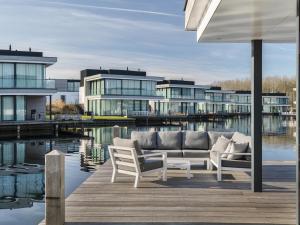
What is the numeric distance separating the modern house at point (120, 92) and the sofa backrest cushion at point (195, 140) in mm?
43031

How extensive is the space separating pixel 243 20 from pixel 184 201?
2.67 meters

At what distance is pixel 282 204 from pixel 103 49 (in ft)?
173

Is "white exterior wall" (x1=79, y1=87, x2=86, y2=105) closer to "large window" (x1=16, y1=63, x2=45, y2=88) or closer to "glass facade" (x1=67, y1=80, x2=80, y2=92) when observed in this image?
"glass facade" (x1=67, y1=80, x2=80, y2=92)

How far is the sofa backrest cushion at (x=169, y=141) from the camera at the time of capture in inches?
378

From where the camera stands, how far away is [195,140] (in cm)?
959

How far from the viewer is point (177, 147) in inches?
378

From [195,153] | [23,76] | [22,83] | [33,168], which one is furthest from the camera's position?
[23,76]

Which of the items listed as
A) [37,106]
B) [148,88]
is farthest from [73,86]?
[37,106]

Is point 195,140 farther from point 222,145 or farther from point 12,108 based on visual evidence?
point 12,108

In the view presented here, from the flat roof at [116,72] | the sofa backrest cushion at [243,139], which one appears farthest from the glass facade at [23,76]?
the sofa backrest cushion at [243,139]

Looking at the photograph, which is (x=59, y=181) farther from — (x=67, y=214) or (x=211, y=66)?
(x=211, y=66)

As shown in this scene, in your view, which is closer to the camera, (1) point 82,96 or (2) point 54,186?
(2) point 54,186

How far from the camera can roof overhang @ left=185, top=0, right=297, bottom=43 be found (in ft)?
14.8

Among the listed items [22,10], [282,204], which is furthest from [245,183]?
[22,10]
